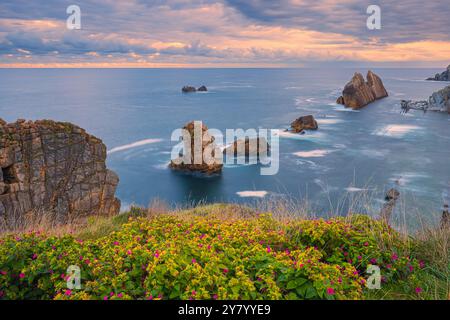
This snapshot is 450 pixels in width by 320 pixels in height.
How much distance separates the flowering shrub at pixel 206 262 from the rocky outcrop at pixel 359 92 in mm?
121876

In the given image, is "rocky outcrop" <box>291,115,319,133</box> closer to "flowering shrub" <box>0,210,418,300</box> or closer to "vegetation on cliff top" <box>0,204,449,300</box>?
"vegetation on cliff top" <box>0,204,449,300</box>

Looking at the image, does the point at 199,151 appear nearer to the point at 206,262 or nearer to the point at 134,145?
the point at 134,145

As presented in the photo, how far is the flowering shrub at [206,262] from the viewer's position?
5.11 metres

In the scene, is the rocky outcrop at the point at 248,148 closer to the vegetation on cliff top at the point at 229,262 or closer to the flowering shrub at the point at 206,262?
the vegetation on cliff top at the point at 229,262

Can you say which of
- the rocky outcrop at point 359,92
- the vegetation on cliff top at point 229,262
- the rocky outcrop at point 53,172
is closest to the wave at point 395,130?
the rocky outcrop at point 359,92

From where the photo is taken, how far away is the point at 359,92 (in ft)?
411

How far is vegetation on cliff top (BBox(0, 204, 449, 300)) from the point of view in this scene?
5.13m

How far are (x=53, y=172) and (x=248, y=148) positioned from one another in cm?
3527

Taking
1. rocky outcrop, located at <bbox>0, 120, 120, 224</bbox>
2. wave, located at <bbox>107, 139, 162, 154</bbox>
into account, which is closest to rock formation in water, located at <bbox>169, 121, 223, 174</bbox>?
rocky outcrop, located at <bbox>0, 120, 120, 224</bbox>

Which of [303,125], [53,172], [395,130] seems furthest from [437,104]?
[53,172]

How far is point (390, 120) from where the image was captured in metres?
99.9

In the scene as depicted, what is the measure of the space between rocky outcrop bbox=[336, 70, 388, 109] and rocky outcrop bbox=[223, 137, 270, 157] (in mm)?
69834

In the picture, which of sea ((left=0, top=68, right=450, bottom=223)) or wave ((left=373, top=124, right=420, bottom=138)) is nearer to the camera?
sea ((left=0, top=68, right=450, bottom=223))

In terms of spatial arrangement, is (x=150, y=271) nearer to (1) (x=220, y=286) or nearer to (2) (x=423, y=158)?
(1) (x=220, y=286)
